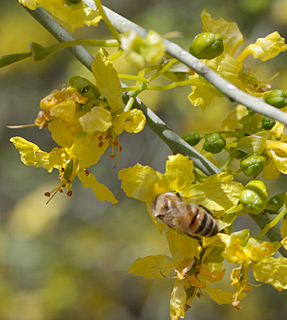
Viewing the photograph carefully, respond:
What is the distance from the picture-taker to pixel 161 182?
1.68 m

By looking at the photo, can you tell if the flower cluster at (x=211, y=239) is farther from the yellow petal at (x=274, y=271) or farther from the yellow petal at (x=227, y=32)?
the yellow petal at (x=227, y=32)

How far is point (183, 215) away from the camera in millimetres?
1572

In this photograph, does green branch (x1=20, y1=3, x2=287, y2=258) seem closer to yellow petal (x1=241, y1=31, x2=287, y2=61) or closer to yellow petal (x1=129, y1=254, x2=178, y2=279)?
yellow petal (x1=129, y1=254, x2=178, y2=279)

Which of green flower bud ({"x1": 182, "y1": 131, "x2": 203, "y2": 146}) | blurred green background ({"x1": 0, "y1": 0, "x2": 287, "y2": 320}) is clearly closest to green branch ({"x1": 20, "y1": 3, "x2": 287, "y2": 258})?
green flower bud ({"x1": 182, "y1": 131, "x2": 203, "y2": 146})

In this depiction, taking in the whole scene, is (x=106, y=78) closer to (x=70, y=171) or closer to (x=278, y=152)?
(x=70, y=171)

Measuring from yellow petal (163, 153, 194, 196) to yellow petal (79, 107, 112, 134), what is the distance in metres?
0.26

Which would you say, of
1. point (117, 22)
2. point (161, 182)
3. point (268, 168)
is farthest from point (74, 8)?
point (268, 168)

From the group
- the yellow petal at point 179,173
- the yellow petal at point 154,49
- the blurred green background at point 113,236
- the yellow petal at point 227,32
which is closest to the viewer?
the yellow petal at point 154,49

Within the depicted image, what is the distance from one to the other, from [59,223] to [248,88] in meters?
4.02

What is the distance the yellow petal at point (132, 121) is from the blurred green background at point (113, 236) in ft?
11.3

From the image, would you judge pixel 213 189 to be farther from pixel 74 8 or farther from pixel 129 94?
pixel 74 8

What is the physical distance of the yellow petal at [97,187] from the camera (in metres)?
1.77

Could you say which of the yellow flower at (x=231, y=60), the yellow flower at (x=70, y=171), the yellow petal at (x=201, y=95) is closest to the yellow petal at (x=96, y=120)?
the yellow flower at (x=70, y=171)

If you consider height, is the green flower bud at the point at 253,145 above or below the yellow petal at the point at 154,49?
below
